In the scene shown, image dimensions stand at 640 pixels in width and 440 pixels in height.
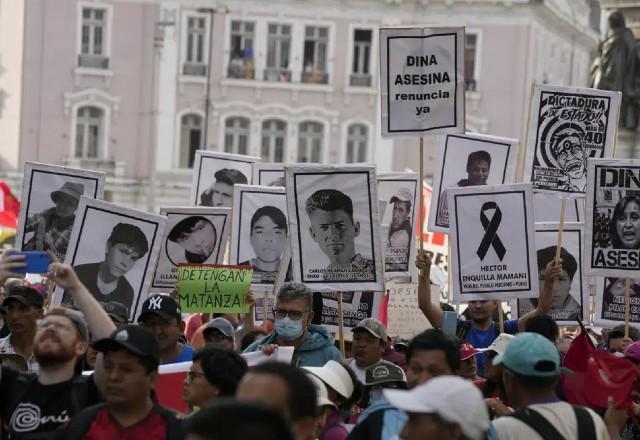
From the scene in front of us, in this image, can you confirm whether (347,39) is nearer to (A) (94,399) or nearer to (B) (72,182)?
(B) (72,182)

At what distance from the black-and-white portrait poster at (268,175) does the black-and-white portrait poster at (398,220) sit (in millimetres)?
1411

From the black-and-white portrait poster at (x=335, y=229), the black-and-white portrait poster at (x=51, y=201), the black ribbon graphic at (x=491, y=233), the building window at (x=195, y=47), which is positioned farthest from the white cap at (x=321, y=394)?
the building window at (x=195, y=47)

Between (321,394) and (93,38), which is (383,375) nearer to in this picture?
(321,394)

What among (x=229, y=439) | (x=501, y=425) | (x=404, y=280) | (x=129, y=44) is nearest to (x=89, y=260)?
(x=404, y=280)

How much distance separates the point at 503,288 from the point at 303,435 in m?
6.43

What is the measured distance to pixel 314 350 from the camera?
9.84 metres

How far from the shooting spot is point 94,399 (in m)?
7.40

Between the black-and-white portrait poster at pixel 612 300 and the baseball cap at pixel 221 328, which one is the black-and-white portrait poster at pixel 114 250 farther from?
the black-and-white portrait poster at pixel 612 300

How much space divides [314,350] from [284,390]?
13.5 feet

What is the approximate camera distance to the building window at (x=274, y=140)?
58.5m

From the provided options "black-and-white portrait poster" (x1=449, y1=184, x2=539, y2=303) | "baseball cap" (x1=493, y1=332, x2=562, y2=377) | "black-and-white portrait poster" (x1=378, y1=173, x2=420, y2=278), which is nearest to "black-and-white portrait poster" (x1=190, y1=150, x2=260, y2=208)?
"black-and-white portrait poster" (x1=378, y1=173, x2=420, y2=278)

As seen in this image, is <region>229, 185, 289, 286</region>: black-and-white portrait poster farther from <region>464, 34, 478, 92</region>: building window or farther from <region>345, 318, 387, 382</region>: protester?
<region>464, 34, 478, 92</region>: building window

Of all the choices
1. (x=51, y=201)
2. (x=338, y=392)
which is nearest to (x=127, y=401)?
(x=338, y=392)

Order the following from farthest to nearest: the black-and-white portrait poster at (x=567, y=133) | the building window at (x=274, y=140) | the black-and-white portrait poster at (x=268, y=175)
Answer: the building window at (x=274, y=140) < the black-and-white portrait poster at (x=268, y=175) < the black-and-white portrait poster at (x=567, y=133)
